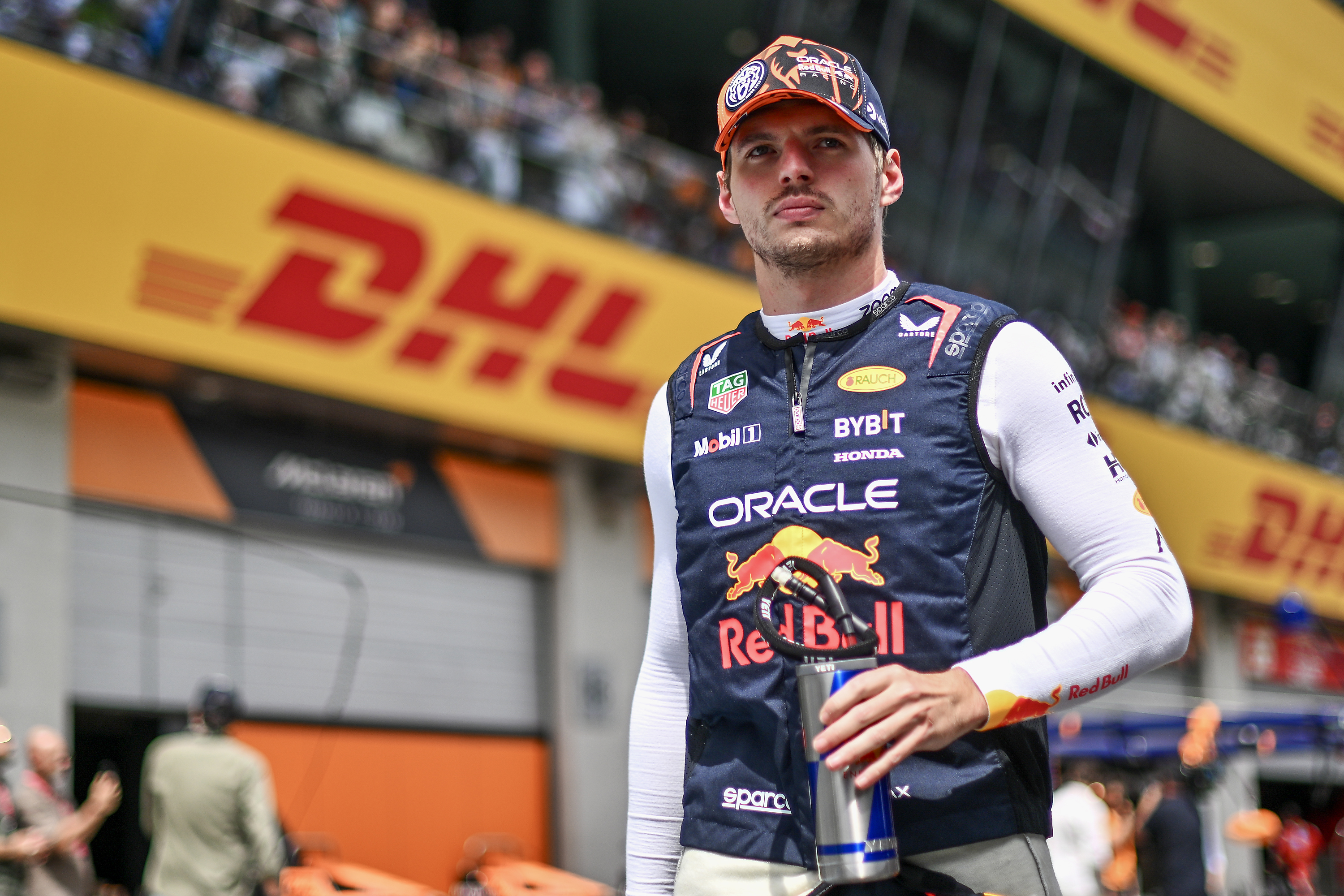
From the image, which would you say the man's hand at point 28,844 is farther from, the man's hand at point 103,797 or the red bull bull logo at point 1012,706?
the red bull bull logo at point 1012,706

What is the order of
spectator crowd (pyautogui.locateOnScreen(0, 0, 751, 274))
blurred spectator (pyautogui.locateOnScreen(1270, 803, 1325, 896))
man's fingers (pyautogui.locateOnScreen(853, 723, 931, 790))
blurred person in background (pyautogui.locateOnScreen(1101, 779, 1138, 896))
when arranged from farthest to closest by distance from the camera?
blurred spectator (pyautogui.locateOnScreen(1270, 803, 1325, 896))
blurred person in background (pyautogui.locateOnScreen(1101, 779, 1138, 896))
spectator crowd (pyautogui.locateOnScreen(0, 0, 751, 274))
man's fingers (pyautogui.locateOnScreen(853, 723, 931, 790))

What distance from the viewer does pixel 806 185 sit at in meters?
2.11

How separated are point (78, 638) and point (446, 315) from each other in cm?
337

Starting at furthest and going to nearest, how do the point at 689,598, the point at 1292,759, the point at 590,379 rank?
1. the point at 1292,759
2. the point at 590,379
3. the point at 689,598

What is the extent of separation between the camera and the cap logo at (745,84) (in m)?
2.13

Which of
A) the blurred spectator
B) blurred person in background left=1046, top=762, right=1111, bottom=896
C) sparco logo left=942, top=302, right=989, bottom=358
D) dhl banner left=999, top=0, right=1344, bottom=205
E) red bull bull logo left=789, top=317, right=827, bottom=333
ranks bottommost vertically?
the blurred spectator

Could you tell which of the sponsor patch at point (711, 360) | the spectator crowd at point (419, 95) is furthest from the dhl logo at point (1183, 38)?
the sponsor patch at point (711, 360)

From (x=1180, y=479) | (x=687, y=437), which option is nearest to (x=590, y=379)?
(x=1180, y=479)

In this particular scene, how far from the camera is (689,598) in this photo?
7.03ft

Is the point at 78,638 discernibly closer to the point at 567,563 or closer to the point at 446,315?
the point at 446,315

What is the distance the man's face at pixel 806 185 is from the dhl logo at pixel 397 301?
26.6 ft

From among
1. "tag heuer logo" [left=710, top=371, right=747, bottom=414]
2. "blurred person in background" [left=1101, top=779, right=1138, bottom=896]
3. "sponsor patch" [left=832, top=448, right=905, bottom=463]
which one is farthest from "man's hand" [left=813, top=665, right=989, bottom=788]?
"blurred person in background" [left=1101, top=779, right=1138, bottom=896]

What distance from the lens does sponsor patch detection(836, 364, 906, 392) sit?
205 cm

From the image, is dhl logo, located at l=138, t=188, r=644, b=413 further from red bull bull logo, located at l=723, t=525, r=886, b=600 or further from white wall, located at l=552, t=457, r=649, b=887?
red bull bull logo, located at l=723, t=525, r=886, b=600
